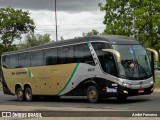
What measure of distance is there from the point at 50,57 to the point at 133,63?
5.90 metres

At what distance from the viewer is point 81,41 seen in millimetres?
22047

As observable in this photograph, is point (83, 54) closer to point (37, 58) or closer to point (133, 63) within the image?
point (133, 63)

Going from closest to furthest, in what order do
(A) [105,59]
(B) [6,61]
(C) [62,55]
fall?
1. (A) [105,59]
2. (C) [62,55]
3. (B) [6,61]

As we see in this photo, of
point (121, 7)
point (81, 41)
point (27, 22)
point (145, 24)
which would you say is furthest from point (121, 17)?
point (27, 22)

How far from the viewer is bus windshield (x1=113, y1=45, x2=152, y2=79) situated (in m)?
20.1

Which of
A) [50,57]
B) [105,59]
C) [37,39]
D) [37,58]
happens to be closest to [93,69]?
[105,59]

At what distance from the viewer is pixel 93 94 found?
21422 millimetres

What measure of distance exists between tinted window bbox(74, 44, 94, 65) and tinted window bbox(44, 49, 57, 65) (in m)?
2.06

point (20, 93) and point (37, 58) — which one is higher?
point (37, 58)

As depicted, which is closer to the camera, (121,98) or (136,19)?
(121,98)

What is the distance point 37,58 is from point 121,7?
51.9 ft

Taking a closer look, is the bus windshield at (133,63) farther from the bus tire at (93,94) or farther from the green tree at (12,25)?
the green tree at (12,25)

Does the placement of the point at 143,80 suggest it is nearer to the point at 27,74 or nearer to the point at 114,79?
the point at 114,79

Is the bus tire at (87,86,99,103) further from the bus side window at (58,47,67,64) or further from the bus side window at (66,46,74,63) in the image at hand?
the bus side window at (58,47,67,64)
